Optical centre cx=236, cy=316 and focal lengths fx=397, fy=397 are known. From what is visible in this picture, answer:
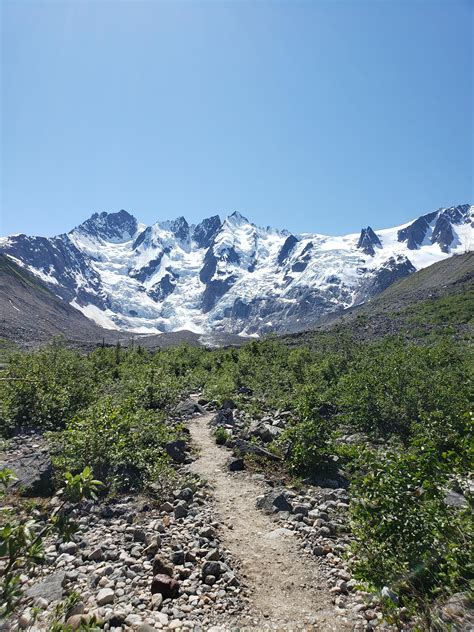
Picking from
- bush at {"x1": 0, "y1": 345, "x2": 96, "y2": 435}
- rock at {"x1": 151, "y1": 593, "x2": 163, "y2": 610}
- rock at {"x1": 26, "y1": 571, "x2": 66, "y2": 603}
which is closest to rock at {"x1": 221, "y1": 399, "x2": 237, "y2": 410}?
bush at {"x1": 0, "y1": 345, "x2": 96, "y2": 435}

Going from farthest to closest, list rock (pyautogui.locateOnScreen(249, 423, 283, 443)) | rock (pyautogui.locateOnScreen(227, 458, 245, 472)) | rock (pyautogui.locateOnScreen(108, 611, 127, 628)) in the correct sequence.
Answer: rock (pyautogui.locateOnScreen(249, 423, 283, 443)) → rock (pyautogui.locateOnScreen(227, 458, 245, 472)) → rock (pyautogui.locateOnScreen(108, 611, 127, 628))

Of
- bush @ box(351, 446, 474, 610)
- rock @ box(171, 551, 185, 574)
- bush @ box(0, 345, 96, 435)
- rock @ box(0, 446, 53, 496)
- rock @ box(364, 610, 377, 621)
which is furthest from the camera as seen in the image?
bush @ box(0, 345, 96, 435)

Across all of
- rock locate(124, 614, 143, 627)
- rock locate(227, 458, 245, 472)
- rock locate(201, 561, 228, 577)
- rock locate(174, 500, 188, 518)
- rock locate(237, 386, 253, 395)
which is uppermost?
rock locate(237, 386, 253, 395)

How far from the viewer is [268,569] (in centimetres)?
838

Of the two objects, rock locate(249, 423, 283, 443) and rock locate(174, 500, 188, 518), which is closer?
rock locate(174, 500, 188, 518)

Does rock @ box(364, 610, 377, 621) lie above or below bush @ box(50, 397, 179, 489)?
below

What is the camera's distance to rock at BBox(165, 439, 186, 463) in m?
Answer: 15.3

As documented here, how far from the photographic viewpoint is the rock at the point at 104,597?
6977 mm

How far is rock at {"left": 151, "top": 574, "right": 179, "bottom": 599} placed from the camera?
7.32 meters

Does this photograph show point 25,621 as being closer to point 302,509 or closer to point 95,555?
point 95,555

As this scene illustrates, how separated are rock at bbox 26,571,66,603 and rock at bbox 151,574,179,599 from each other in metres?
1.64

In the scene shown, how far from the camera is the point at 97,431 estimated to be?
1262 cm

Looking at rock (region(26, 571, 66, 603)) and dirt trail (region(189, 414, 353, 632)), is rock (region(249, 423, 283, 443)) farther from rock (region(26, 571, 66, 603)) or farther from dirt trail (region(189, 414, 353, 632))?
rock (region(26, 571, 66, 603))

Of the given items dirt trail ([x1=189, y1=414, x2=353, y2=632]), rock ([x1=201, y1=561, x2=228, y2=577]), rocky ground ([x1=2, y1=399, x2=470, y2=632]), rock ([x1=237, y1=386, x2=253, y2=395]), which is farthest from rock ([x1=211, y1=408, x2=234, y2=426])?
rock ([x1=201, y1=561, x2=228, y2=577])
